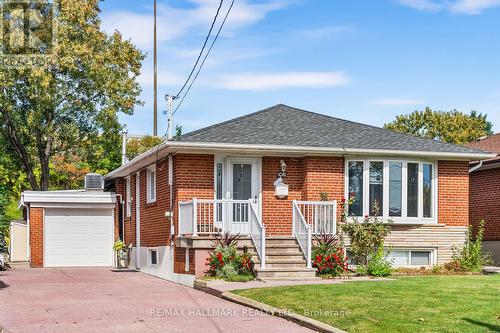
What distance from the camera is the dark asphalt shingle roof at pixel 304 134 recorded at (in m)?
20.5

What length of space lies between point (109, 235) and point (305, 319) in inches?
771

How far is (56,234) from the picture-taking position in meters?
29.7

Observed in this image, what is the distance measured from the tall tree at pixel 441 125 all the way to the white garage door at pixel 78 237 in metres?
29.6

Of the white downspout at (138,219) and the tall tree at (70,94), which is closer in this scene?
the white downspout at (138,219)

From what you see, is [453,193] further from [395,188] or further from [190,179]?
[190,179]

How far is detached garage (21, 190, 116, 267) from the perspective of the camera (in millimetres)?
29250

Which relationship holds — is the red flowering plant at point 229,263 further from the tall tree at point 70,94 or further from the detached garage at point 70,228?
the tall tree at point 70,94

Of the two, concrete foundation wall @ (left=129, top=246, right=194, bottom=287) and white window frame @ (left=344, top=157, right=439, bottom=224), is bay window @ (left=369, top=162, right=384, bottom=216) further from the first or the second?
concrete foundation wall @ (left=129, top=246, right=194, bottom=287)

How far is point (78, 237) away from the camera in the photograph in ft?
98.3

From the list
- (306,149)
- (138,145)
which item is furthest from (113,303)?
(138,145)

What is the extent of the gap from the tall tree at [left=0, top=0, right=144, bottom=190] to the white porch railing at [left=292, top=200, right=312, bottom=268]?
19071mm

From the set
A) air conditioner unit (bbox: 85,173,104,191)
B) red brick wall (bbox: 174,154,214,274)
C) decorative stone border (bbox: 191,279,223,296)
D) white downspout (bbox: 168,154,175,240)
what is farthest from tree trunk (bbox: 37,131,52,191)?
decorative stone border (bbox: 191,279,223,296)

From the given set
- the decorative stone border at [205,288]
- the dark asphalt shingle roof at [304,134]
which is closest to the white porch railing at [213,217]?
the decorative stone border at [205,288]

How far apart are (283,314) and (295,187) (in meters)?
8.98
